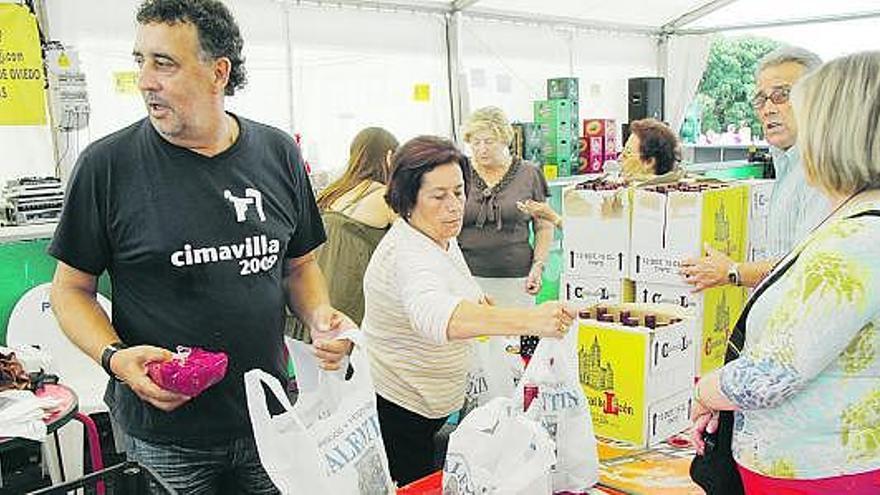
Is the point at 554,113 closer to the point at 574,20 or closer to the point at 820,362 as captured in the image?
the point at 574,20

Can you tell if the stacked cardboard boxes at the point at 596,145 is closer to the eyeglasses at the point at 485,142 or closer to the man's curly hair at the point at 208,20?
the eyeglasses at the point at 485,142

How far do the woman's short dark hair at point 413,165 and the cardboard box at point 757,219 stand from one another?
1184 mm

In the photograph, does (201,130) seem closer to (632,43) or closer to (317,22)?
(317,22)

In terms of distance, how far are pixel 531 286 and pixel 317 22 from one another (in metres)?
2.08

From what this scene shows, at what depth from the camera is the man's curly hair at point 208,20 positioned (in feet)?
4.58

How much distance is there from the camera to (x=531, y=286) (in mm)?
3635

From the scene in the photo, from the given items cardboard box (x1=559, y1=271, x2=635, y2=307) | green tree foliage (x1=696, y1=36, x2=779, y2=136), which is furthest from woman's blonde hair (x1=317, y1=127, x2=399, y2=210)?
green tree foliage (x1=696, y1=36, x2=779, y2=136)

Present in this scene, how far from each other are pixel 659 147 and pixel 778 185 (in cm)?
137

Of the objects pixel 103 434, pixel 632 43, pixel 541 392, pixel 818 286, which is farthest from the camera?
pixel 632 43

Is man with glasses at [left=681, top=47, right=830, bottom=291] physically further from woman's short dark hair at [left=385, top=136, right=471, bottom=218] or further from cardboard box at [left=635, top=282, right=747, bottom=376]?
woman's short dark hair at [left=385, top=136, right=471, bottom=218]

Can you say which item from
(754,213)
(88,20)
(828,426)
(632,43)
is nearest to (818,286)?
(828,426)

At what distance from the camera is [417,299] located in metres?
1.74

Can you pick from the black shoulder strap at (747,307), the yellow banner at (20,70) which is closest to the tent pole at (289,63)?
the yellow banner at (20,70)

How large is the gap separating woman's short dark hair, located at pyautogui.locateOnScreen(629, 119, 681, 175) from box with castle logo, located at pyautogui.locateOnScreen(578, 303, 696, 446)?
182 cm
